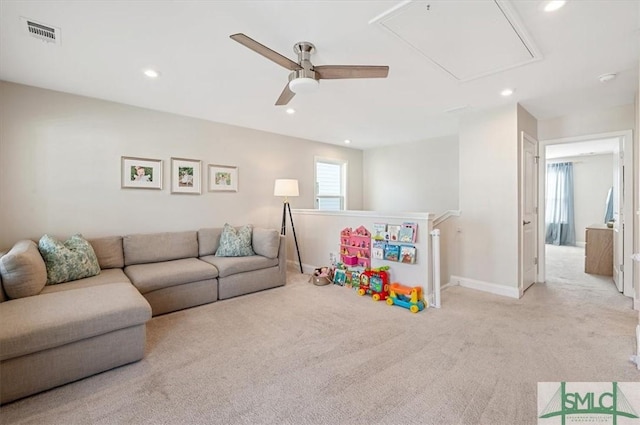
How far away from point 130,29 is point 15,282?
2031 mm

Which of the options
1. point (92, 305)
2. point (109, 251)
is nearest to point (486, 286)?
point (92, 305)

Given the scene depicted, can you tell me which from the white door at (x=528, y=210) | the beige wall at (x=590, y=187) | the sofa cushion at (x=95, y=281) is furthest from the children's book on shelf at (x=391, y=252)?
the beige wall at (x=590, y=187)

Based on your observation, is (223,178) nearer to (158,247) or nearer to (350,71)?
(158,247)

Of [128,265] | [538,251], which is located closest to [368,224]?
A: [538,251]

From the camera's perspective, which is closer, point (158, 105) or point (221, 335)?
point (221, 335)

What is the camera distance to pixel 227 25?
1960 millimetres

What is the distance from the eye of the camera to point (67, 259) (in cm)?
270

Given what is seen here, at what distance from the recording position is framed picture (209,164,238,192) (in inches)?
167

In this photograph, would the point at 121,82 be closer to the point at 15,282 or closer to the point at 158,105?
the point at 158,105

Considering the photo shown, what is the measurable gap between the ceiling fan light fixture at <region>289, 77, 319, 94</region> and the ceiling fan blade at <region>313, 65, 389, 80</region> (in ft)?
0.38

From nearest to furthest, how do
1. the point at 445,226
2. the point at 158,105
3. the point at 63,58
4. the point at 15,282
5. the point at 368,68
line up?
the point at 368,68
the point at 15,282
the point at 63,58
the point at 158,105
the point at 445,226

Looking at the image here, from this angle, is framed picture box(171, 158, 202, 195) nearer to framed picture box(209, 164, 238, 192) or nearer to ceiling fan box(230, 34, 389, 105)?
framed picture box(209, 164, 238, 192)

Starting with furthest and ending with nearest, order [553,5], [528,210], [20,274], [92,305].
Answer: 1. [528,210]
2. [20,274]
3. [92,305]
4. [553,5]

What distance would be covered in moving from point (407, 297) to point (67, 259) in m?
3.42
